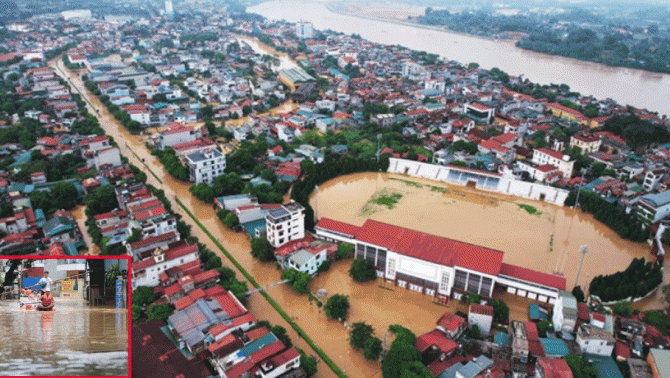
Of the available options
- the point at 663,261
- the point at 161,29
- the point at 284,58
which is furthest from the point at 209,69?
the point at 663,261

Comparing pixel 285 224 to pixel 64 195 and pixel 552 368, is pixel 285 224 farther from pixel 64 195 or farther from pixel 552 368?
pixel 64 195

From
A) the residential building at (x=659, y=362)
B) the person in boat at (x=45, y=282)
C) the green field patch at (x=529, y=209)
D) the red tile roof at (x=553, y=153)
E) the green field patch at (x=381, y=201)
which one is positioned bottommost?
the green field patch at (x=381, y=201)

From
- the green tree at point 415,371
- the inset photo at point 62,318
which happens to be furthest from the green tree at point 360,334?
the inset photo at point 62,318

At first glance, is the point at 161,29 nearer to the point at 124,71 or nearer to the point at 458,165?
the point at 124,71

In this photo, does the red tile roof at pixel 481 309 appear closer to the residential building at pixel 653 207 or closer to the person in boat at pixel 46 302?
the residential building at pixel 653 207

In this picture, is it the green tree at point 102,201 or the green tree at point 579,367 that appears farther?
the green tree at point 102,201
